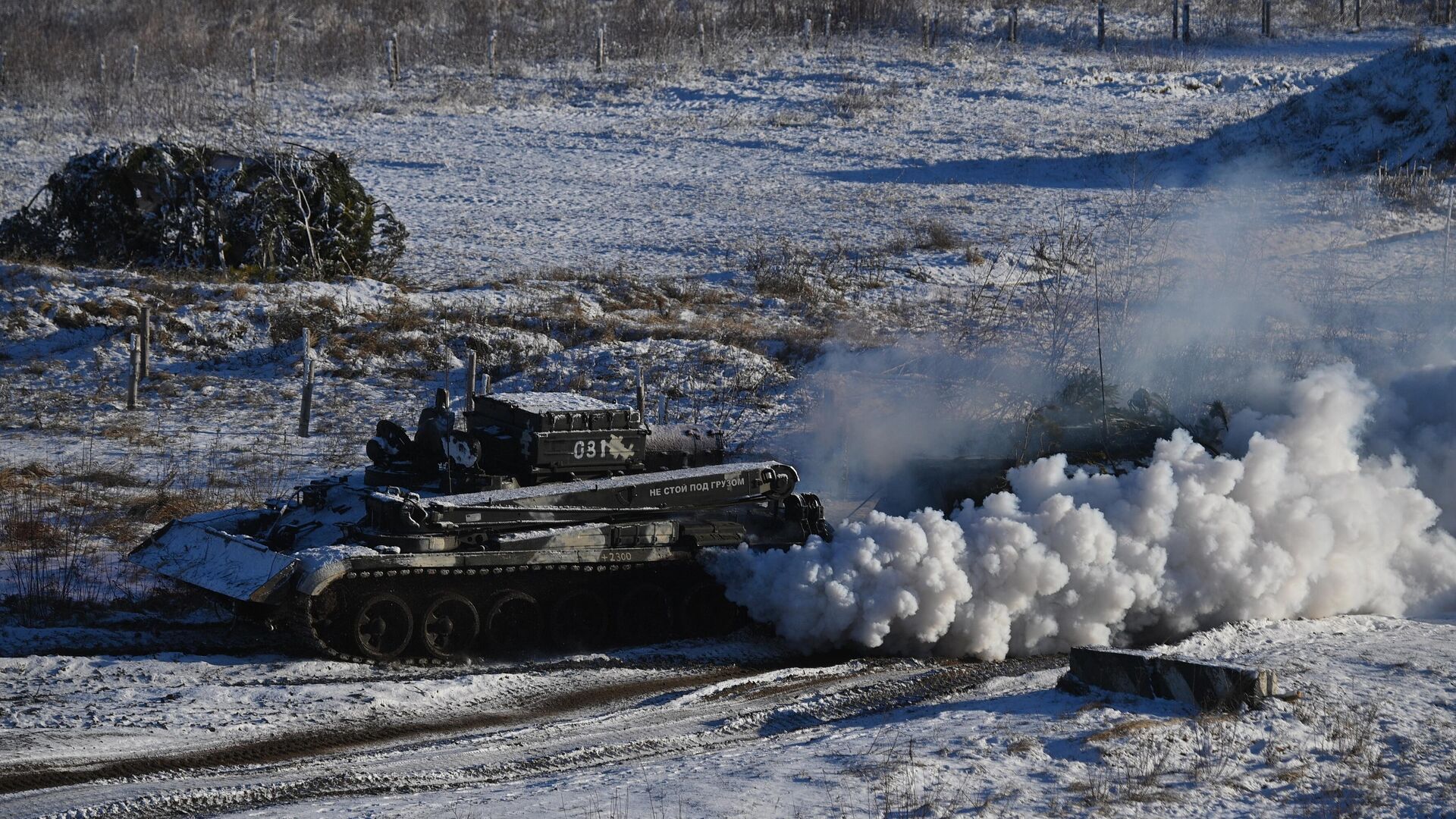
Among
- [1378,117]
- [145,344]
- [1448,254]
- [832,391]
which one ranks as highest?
[1378,117]

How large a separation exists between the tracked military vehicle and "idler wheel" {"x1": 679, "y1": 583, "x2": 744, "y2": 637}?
15 mm

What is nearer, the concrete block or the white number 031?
the concrete block

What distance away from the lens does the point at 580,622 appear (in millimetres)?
13305

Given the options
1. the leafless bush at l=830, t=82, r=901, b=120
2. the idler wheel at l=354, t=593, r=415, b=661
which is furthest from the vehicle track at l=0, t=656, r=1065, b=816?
the leafless bush at l=830, t=82, r=901, b=120

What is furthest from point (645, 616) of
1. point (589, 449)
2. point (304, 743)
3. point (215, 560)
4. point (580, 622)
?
point (304, 743)

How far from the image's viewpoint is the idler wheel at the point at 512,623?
1277cm

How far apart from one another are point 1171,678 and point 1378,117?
23991 mm

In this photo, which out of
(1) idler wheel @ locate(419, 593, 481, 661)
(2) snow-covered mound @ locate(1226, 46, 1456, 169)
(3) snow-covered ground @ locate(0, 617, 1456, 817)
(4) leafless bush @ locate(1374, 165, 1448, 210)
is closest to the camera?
(3) snow-covered ground @ locate(0, 617, 1456, 817)

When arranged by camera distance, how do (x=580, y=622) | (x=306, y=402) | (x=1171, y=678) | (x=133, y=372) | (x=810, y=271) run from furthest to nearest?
(x=810, y=271) → (x=133, y=372) → (x=306, y=402) → (x=580, y=622) → (x=1171, y=678)

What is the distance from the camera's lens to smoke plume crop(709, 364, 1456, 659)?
1296 cm

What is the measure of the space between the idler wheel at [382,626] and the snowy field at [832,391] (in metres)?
0.46

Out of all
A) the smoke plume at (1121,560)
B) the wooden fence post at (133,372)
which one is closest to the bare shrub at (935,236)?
the smoke plume at (1121,560)

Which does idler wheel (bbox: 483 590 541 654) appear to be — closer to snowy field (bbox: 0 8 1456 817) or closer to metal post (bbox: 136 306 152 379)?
snowy field (bbox: 0 8 1456 817)

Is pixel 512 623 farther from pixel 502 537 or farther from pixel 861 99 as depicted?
pixel 861 99
